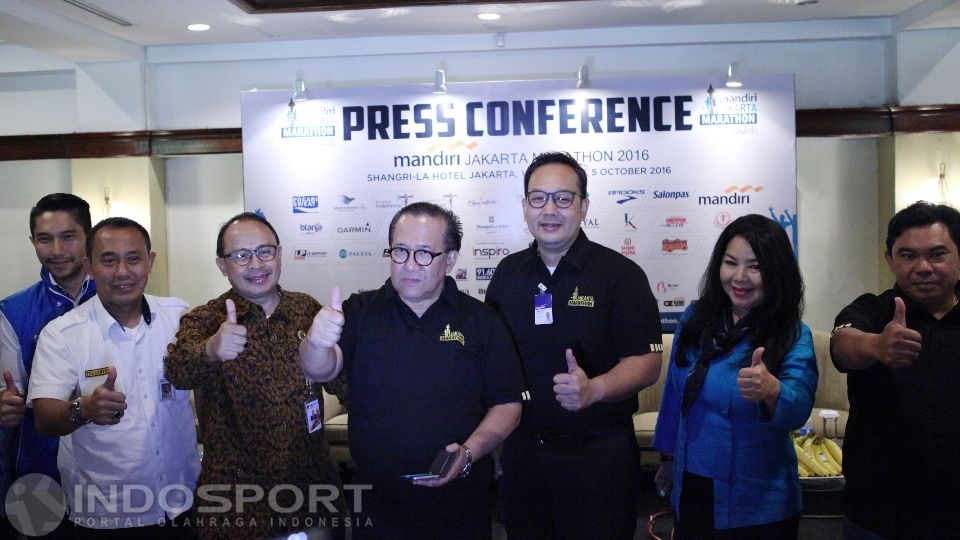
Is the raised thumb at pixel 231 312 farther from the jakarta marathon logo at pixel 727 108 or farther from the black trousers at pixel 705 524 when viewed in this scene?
the jakarta marathon logo at pixel 727 108

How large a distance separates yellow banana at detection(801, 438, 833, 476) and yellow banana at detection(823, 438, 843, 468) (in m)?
0.08

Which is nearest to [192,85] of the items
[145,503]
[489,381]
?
[145,503]

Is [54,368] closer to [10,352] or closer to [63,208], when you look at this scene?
[10,352]

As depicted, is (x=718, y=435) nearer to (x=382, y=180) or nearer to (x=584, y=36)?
(x=382, y=180)

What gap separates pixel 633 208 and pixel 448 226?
12.3ft

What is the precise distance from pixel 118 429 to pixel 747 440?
1.87 metres

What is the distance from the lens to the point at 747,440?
2176 millimetres

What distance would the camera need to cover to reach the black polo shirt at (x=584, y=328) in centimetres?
249

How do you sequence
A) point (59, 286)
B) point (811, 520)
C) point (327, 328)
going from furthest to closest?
point (811, 520) → point (59, 286) → point (327, 328)

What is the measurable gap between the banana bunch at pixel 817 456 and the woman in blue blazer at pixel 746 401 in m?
1.72

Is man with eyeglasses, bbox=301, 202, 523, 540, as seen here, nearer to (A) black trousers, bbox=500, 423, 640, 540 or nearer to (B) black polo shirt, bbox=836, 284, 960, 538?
(A) black trousers, bbox=500, 423, 640, 540

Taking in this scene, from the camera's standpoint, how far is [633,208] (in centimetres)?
573

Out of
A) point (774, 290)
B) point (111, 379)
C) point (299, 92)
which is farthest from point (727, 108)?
point (111, 379)

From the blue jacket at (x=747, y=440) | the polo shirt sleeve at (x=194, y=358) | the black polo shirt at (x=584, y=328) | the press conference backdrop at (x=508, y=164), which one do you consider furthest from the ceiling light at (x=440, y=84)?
the blue jacket at (x=747, y=440)
